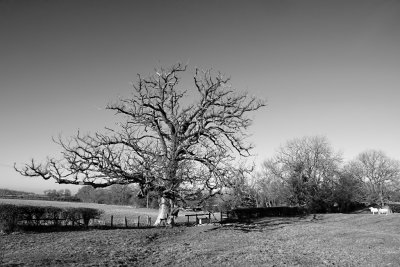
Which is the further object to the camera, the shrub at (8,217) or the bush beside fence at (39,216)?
the bush beside fence at (39,216)

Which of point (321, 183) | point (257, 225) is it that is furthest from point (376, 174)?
point (257, 225)

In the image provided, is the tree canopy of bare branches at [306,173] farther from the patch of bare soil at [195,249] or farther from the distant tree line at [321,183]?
the patch of bare soil at [195,249]

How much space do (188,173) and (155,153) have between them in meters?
3.05

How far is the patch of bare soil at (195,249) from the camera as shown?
Answer: 10922 mm

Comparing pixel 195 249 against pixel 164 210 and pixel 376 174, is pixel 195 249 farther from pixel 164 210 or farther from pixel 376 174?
pixel 376 174

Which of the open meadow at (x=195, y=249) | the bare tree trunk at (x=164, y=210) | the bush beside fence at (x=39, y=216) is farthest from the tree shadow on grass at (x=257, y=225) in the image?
the bush beside fence at (x=39, y=216)

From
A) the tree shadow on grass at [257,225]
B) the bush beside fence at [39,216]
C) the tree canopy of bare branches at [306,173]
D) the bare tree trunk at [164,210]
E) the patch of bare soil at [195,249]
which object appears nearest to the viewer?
the patch of bare soil at [195,249]

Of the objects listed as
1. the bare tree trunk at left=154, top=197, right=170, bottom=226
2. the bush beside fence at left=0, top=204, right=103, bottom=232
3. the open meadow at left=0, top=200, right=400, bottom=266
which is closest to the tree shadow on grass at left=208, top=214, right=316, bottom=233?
the open meadow at left=0, top=200, right=400, bottom=266

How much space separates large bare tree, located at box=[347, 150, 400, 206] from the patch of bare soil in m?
45.7

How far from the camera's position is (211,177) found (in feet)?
73.4

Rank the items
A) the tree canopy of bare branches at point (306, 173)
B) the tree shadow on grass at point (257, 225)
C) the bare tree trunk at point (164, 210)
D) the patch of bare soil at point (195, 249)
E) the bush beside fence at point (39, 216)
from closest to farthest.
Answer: the patch of bare soil at point (195, 249) → the bush beside fence at point (39, 216) → the tree shadow on grass at point (257, 225) → the bare tree trunk at point (164, 210) → the tree canopy of bare branches at point (306, 173)

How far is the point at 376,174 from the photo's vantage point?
62219mm

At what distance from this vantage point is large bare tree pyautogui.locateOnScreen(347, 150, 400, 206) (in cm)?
5853

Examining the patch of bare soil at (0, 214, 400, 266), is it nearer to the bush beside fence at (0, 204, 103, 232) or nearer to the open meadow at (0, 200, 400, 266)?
the open meadow at (0, 200, 400, 266)
